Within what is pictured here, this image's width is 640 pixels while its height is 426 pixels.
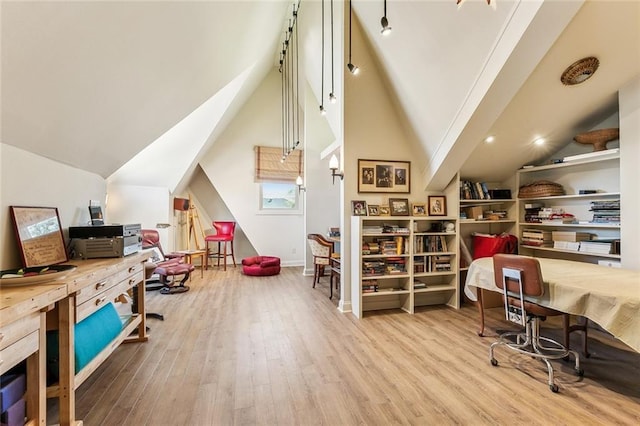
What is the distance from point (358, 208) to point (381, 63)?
187 centimetres

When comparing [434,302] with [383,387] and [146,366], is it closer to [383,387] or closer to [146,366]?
[383,387]

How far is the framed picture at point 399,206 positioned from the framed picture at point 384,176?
0.44 feet

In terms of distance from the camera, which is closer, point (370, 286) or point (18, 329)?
point (18, 329)

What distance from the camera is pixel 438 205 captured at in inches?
151

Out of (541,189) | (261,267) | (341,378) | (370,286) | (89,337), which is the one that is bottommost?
(341,378)

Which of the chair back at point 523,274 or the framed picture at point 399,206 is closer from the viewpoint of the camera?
the chair back at point 523,274

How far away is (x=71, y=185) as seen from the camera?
8.01 ft

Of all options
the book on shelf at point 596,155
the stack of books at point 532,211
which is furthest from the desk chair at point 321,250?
the book on shelf at point 596,155

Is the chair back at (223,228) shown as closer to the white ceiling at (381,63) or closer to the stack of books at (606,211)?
the white ceiling at (381,63)

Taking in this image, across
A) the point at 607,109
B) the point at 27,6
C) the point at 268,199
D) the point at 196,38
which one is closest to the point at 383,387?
the point at 27,6

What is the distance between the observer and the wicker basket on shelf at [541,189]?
364 centimetres

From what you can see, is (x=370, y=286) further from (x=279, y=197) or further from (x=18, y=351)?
(x=279, y=197)

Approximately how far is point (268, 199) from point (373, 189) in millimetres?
3726

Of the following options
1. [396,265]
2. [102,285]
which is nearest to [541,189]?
[396,265]
